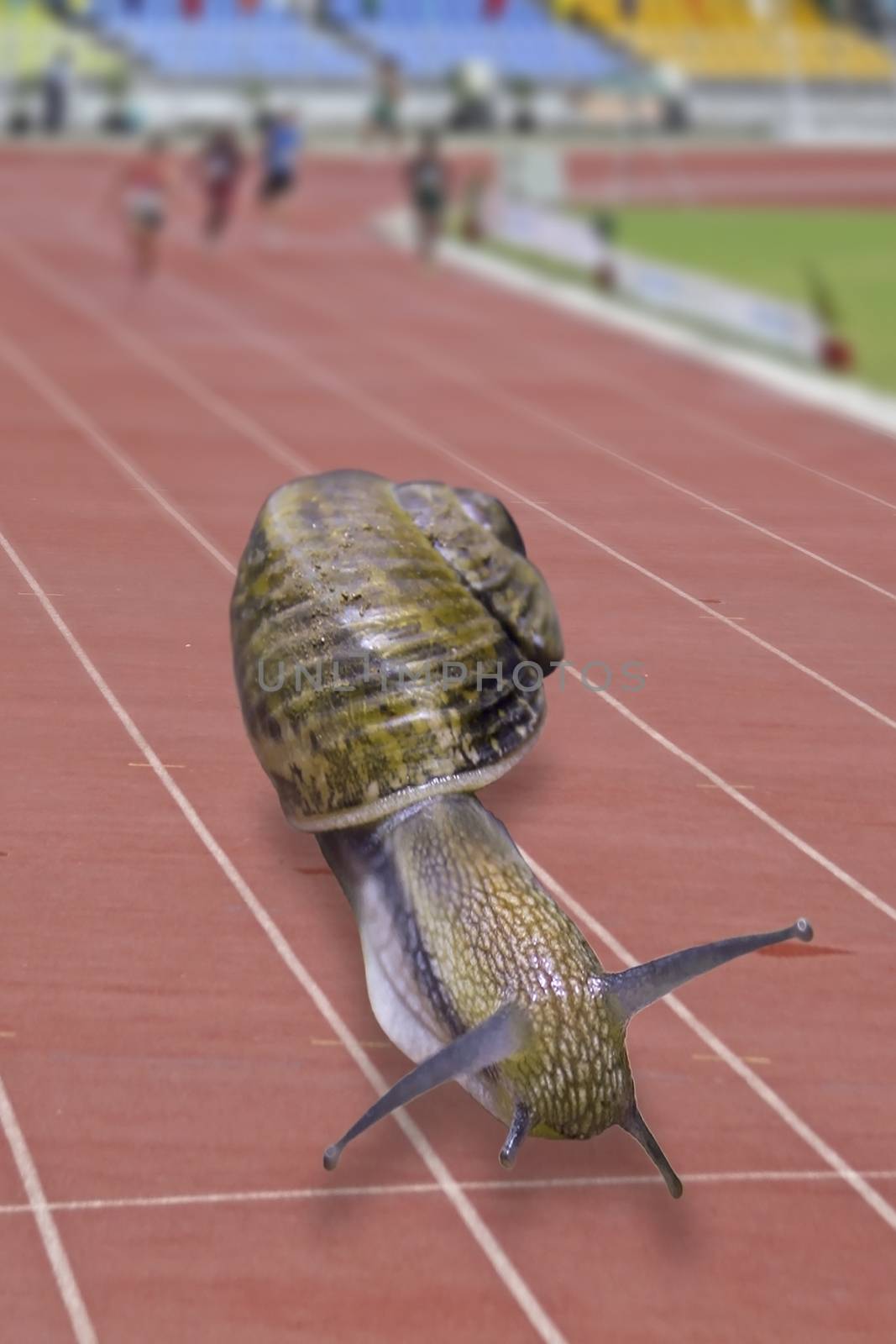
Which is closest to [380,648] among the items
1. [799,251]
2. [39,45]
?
[799,251]

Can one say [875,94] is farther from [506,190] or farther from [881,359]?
[881,359]

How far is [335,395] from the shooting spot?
1052 cm

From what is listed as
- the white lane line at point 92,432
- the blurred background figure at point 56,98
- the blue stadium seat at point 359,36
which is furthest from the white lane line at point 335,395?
the blue stadium seat at point 359,36

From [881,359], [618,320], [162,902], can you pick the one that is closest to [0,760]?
[162,902]

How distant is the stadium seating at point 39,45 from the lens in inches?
1510

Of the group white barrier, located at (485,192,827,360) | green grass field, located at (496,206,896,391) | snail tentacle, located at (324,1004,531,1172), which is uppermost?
snail tentacle, located at (324,1004,531,1172)

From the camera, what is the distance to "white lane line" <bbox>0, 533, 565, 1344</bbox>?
3938 mm

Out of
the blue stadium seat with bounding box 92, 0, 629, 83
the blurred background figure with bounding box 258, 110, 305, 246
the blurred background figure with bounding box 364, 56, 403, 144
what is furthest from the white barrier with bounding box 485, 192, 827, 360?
the blue stadium seat with bounding box 92, 0, 629, 83

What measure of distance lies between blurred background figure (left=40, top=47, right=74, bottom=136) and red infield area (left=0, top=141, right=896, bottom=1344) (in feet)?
97.5

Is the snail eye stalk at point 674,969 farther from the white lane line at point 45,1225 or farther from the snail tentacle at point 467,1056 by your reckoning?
the white lane line at point 45,1225

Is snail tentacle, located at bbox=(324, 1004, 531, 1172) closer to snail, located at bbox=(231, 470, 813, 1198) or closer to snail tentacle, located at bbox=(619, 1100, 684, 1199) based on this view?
snail, located at bbox=(231, 470, 813, 1198)

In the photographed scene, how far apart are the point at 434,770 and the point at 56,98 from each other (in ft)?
108

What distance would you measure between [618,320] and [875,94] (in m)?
28.7

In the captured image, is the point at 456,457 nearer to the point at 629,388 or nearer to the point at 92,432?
the point at 92,432
